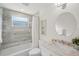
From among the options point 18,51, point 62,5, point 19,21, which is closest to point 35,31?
point 19,21

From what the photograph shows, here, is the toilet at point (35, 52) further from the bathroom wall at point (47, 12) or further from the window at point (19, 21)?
the window at point (19, 21)

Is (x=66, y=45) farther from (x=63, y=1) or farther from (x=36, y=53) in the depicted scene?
(x=63, y=1)

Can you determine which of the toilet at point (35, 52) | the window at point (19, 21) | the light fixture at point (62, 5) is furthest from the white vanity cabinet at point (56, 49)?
the light fixture at point (62, 5)

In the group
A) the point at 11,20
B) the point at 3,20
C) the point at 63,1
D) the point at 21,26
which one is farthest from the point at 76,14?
the point at 3,20

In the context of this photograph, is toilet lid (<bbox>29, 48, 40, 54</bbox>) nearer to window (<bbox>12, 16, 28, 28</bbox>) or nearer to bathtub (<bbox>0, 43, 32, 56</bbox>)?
bathtub (<bbox>0, 43, 32, 56</bbox>)

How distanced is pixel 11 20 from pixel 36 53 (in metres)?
0.73

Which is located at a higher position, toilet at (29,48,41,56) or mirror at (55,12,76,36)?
mirror at (55,12,76,36)

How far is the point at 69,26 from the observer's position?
1.50m

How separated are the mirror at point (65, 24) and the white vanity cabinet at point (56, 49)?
0.23 m

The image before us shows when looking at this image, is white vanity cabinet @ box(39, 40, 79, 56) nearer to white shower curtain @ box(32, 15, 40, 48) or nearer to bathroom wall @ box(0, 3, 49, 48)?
white shower curtain @ box(32, 15, 40, 48)

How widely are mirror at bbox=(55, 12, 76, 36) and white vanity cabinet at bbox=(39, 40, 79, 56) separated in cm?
23

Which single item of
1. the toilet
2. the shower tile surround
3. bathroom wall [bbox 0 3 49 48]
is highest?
bathroom wall [bbox 0 3 49 48]

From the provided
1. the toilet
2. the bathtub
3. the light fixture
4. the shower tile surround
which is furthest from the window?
the light fixture

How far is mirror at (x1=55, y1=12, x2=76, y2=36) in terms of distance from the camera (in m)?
1.48
